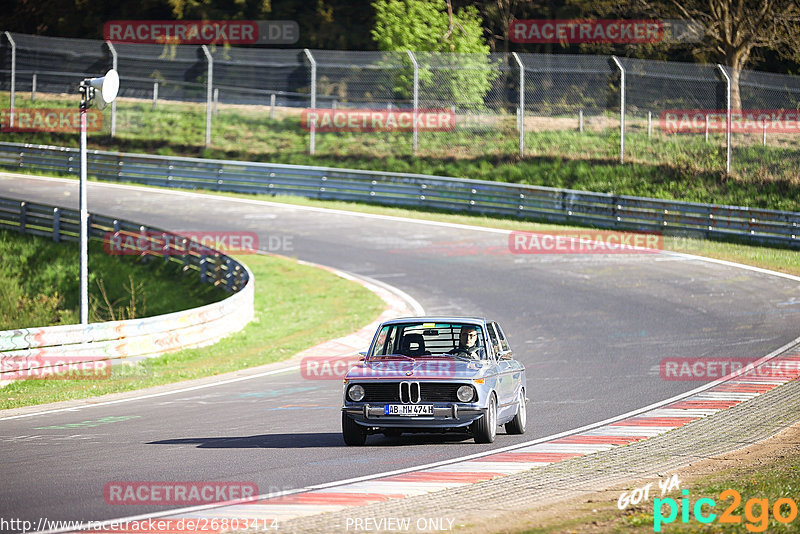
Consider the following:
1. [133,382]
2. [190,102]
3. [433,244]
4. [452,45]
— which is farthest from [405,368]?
[190,102]

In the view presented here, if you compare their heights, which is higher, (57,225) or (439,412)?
(57,225)

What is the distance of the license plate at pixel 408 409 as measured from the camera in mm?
10680

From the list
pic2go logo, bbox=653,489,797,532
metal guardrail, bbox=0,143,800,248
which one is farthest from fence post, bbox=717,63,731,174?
pic2go logo, bbox=653,489,797,532

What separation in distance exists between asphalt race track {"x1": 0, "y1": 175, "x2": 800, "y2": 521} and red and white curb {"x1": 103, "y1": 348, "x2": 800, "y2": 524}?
35 centimetres

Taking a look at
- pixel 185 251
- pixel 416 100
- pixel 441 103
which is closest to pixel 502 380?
pixel 185 251

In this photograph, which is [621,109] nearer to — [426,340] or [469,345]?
[426,340]

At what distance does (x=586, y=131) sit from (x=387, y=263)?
44.2 feet

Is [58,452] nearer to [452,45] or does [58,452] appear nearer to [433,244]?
[433,244]

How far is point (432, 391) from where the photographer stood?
35.2 ft

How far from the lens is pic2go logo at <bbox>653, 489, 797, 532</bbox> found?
706cm

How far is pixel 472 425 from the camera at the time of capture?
10891mm

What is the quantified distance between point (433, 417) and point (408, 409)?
269mm

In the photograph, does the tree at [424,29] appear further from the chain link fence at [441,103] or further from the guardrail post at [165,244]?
the guardrail post at [165,244]

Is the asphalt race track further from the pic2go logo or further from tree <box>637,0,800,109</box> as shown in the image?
tree <box>637,0,800,109</box>
